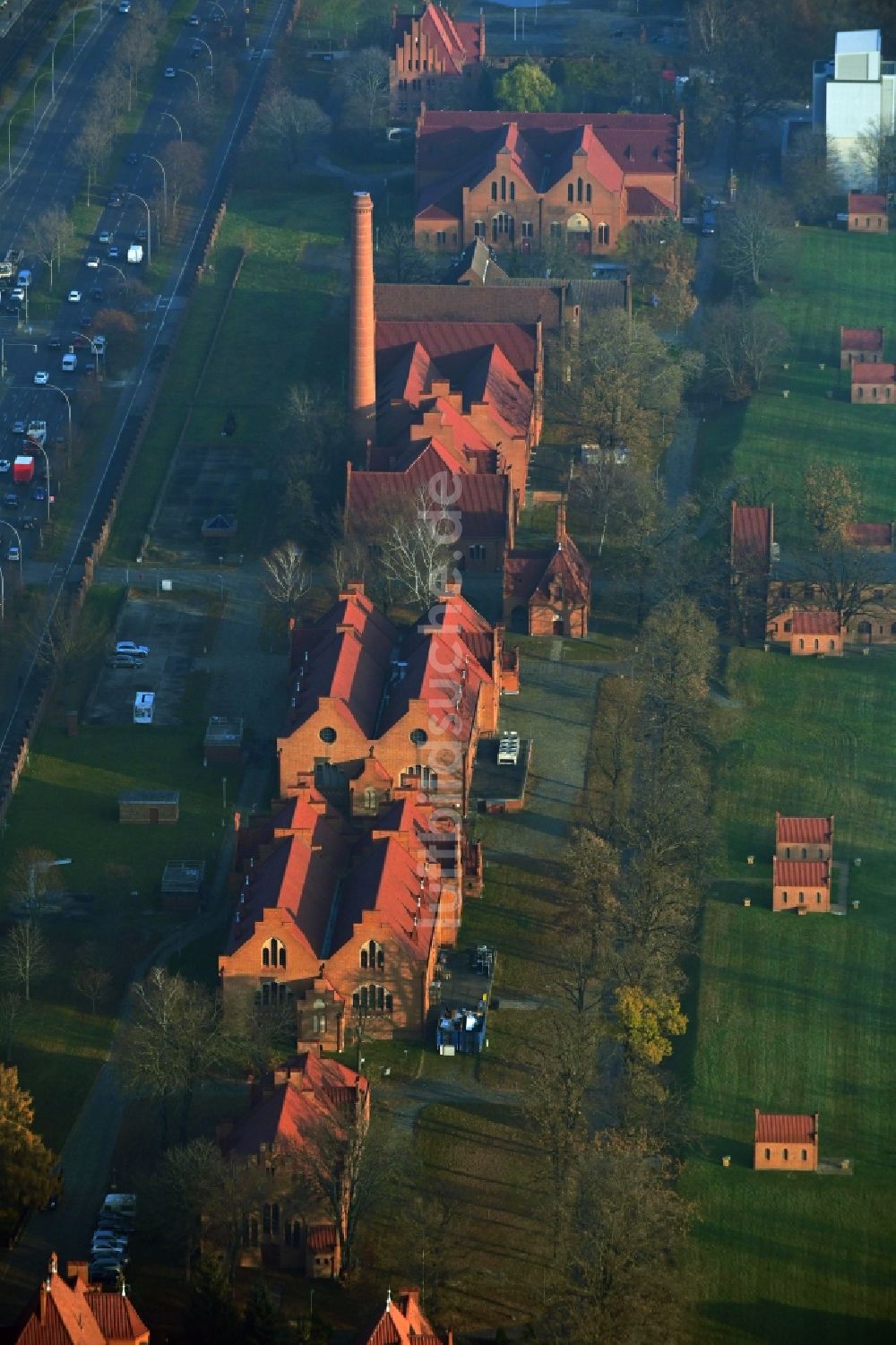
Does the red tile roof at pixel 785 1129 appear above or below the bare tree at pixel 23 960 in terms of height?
below

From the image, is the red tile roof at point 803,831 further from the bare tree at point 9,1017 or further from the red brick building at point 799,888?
the bare tree at point 9,1017

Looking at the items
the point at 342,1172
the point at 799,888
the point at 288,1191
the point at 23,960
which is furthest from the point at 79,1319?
the point at 799,888

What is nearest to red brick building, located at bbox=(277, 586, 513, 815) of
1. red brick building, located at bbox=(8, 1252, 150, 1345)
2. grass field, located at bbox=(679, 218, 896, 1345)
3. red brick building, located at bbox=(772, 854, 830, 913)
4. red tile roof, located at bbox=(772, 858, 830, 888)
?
grass field, located at bbox=(679, 218, 896, 1345)

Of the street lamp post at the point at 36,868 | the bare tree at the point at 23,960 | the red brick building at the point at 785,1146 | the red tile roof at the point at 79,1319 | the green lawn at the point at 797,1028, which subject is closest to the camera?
the red tile roof at the point at 79,1319

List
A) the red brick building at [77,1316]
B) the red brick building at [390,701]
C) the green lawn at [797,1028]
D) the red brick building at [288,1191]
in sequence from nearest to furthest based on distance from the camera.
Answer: the red brick building at [77,1316], the green lawn at [797,1028], the red brick building at [288,1191], the red brick building at [390,701]

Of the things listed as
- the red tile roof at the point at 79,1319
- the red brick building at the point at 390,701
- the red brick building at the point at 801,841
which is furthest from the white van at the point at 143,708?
the red tile roof at the point at 79,1319

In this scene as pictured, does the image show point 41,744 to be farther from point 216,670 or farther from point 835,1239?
point 835,1239
